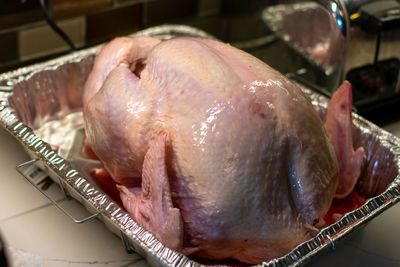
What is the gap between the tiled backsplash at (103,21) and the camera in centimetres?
204

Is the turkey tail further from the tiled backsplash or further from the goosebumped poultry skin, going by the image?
the tiled backsplash

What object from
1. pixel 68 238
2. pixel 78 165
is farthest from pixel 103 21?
pixel 68 238

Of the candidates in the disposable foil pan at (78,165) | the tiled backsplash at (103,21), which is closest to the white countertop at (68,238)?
the disposable foil pan at (78,165)

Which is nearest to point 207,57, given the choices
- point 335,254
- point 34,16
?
point 335,254

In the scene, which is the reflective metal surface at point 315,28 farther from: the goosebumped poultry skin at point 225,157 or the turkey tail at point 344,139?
the goosebumped poultry skin at point 225,157

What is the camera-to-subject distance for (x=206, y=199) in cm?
120

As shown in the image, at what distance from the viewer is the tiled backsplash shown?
2045 millimetres

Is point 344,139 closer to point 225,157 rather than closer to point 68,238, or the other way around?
point 225,157

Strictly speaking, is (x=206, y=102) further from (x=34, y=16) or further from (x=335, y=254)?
(x=34, y=16)

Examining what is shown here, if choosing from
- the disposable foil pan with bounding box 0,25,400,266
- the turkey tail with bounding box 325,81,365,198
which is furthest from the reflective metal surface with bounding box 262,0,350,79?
the turkey tail with bounding box 325,81,365,198

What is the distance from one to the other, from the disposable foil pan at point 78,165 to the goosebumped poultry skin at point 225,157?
60 millimetres

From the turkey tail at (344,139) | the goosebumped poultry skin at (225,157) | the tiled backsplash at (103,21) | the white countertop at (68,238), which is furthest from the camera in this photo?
the tiled backsplash at (103,21)

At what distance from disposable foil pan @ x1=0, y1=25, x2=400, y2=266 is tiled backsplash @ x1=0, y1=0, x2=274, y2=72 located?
0.27 m

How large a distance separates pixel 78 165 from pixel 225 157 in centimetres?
59
